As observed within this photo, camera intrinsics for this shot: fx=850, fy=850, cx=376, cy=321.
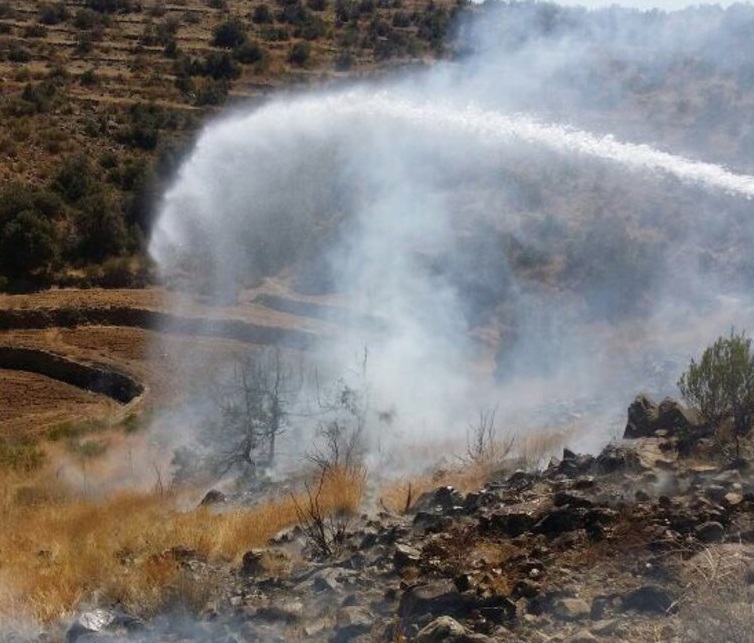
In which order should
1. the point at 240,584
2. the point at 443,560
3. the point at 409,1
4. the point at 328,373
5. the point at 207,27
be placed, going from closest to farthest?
1. the point at 443,560
2. the point at 240,584
3. the point at 328,373
4. the point at 207,27
5. the point at 409,1

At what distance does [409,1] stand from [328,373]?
31.8m

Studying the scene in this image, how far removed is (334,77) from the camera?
99.0 ft

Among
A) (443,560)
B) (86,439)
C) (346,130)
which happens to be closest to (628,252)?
(346,130)

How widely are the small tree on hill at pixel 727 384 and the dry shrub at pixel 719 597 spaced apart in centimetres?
306

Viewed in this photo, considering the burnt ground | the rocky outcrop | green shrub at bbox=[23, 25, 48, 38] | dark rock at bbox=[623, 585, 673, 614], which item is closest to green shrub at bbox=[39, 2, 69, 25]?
green shrub at bbox=[23, 25, 48, 38]

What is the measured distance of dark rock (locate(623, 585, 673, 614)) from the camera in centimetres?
473

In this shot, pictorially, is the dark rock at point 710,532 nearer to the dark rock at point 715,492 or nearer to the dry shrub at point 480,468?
the dark rock at point 715,492

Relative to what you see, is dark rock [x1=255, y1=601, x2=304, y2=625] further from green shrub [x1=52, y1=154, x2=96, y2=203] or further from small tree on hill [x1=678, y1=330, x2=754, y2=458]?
green shrub [x1=52, y1=154, x2=96, y2=203]

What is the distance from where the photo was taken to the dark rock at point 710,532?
5357 millimetres

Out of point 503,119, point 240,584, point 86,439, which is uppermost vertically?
point 503,119

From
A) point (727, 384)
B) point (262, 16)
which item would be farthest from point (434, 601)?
point (262, 16)

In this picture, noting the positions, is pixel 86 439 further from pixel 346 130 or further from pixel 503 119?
pixel 503 119

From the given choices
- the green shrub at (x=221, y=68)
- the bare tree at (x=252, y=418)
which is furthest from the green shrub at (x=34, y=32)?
the bare tree at (x=252, y=418)

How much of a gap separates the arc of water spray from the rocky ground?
577 inches
